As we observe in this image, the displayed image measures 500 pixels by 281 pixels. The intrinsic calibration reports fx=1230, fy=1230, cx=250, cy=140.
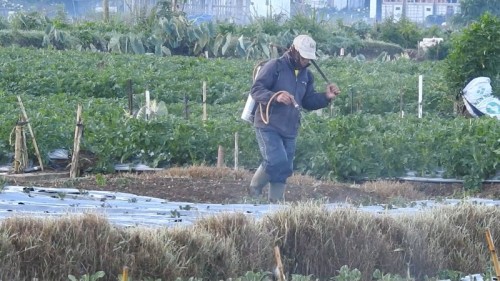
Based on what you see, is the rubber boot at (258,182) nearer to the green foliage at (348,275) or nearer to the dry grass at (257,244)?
the dry grass at (257,244)

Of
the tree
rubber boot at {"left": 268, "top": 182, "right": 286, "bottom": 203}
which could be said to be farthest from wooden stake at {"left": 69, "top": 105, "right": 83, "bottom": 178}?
the tree

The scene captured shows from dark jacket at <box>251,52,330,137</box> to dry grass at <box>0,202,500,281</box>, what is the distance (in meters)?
2.42

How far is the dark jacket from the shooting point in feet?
35.6

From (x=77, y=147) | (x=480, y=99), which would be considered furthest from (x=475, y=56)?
(x=77, y=147)

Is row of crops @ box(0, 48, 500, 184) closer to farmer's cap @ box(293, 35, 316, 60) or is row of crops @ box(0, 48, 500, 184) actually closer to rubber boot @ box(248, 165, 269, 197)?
rubber boot @ box(248, 165, 269, 197)

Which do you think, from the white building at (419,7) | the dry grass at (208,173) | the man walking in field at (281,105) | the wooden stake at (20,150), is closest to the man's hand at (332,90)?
the man walking in field at (281,105)

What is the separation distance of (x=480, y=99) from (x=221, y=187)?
26.6 ft

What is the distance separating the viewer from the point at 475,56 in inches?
779

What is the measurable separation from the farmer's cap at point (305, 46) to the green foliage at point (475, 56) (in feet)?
30.7

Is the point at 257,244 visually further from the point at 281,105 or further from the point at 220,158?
the point at 220,158

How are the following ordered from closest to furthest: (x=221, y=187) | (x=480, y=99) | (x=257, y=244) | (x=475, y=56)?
(x=257, y=244) < (x=221, y=187) < (x=480, y=99) < (x=475, y=56)

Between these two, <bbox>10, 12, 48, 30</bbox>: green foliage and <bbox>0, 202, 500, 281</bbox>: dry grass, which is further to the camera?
<bbox>10, 12, 48, 30</bbox>: green foliage

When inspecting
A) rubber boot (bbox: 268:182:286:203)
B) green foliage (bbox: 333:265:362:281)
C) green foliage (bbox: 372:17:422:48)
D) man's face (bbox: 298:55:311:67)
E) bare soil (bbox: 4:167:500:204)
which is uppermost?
man's face (bbox: 298:55:311:67)

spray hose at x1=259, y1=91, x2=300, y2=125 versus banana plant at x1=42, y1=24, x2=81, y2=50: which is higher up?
spray hose at x1=259, y1=91, x2=300, y2=125
